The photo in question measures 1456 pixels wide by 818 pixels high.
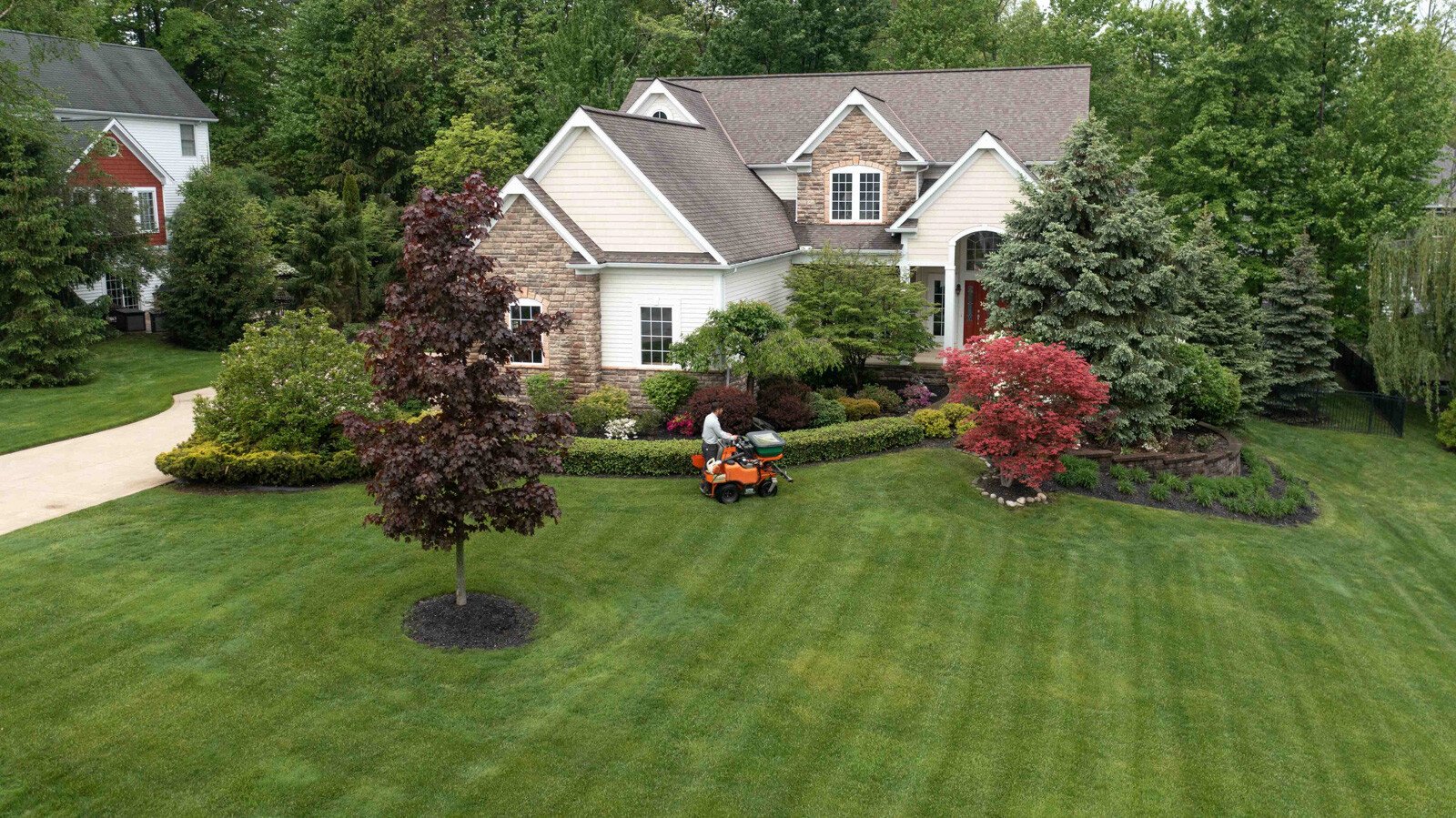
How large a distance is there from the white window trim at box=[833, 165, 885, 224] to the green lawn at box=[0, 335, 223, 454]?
18590mm

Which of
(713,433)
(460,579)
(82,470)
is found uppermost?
(713,433)

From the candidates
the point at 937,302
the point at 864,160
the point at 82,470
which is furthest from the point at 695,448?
the point at 937,302

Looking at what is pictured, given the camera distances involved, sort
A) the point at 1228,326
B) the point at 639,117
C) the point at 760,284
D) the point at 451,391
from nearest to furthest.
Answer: the point at 451,391
the point at 639,117
the point at 760,284
the point at 1228,326

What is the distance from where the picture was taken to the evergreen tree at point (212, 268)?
114 ft

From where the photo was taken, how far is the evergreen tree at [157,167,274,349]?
114 feet

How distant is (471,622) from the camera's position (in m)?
14.3

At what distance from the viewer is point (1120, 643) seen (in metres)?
15.1

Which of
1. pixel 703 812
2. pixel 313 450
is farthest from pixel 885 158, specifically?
pixel 703 812

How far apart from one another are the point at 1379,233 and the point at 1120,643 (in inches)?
932

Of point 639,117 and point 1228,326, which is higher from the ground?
point 639,117

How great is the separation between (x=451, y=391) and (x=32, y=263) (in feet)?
71.6

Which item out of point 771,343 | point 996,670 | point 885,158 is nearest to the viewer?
point 996,670

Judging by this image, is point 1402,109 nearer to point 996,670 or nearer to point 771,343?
point 771,343

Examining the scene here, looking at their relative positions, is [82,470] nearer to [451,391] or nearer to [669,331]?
[451,391]
